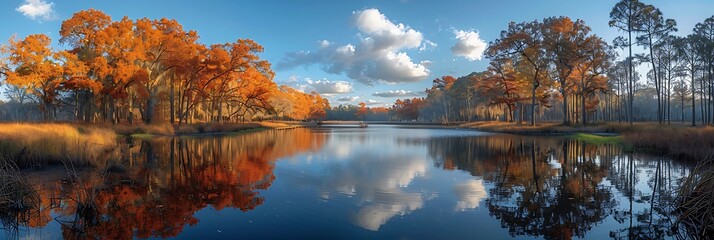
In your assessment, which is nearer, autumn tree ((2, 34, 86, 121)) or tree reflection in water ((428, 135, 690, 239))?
tree reflection in water ((428, 135, 690, 239))

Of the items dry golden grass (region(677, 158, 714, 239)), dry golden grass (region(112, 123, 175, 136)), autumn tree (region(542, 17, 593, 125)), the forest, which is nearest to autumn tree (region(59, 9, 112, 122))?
the forest

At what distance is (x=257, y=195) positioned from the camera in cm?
988

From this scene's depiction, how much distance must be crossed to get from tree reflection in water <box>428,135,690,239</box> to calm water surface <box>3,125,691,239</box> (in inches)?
1.3

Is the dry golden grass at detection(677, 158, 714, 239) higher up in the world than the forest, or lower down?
lower down

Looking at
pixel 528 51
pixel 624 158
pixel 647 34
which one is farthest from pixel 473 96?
pixel 624 158

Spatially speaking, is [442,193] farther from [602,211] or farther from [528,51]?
[528,51]

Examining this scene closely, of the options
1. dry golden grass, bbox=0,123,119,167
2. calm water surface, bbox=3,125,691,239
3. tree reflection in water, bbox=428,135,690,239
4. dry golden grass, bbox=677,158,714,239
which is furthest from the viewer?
dry golden grass, bbox=0,123,119,167

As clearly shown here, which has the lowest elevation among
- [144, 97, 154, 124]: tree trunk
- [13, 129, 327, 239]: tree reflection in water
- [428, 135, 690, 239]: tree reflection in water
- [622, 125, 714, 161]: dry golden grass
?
[428, 135, 690, 239]: tree reflection in water

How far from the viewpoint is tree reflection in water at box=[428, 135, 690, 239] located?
23.3 feet

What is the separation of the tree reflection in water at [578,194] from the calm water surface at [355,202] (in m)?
0.03

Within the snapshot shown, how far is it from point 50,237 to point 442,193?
333 inches

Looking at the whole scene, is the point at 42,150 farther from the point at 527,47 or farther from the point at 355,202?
the point at 527,47

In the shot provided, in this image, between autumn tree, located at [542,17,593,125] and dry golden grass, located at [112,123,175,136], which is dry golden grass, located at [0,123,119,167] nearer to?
dry golden grass, located at [112,123,175,136]

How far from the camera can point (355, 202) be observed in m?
9.18
